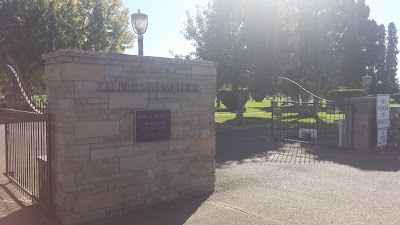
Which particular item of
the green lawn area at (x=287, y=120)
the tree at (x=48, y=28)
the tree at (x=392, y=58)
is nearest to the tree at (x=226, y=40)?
the green lawn area at (x=287, y=120)

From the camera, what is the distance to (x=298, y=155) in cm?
1088

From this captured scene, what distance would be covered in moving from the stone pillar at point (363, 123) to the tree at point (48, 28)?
18.3 meters

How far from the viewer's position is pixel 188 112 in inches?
251

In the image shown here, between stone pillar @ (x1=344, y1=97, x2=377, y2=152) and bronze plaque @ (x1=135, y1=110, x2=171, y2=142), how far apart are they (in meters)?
7.70

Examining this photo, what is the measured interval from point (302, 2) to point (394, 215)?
21061mm

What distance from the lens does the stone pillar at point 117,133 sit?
16.4ft

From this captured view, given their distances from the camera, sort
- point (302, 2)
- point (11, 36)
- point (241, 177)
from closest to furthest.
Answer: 1. point (241, 177)
2. point (11, 36)
3. point (302, 2)

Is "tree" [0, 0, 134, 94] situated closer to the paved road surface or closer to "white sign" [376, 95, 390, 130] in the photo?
the paved road surface

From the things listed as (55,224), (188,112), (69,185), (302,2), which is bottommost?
(55,224)

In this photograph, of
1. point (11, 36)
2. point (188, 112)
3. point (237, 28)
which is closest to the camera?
point (188, 112)

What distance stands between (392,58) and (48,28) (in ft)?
185

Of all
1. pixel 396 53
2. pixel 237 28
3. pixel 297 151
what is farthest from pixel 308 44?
pixel 396 53

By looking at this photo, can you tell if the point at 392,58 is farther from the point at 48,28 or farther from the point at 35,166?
the point at 35,166

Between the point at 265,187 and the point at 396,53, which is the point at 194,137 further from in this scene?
the point at 396,53
